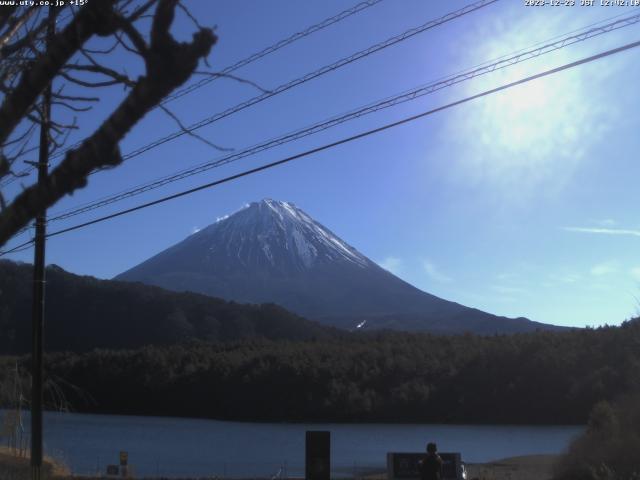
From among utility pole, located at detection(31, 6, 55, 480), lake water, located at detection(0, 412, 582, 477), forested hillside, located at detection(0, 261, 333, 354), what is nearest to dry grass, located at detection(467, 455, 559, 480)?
lake water, located at detection(0, 412, 582, 477)

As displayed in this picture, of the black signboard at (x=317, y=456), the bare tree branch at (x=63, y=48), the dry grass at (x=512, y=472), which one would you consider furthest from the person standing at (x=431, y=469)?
the dry grass at (x=512, y=472)

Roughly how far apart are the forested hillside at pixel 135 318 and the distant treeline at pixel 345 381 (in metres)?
17.8

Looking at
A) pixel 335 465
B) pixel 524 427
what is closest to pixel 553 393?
pixel 524 427

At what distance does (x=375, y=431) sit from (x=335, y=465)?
25.5 metres

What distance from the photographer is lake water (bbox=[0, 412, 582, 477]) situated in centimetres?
3653

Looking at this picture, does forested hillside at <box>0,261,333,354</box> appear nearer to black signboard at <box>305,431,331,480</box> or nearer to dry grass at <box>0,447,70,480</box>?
dry grass at <box>0,447,70,480</box>

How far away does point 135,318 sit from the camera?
11275cm

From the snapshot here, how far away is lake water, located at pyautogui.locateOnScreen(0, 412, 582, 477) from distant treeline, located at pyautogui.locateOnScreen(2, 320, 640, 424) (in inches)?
155

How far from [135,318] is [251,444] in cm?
6389

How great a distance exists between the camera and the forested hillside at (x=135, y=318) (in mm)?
105688

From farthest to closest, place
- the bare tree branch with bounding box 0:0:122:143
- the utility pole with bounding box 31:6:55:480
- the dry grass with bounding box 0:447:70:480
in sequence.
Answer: the dry grass with bounding box 0:447:70:480, the utility pole with bounding box 31:6:55:480, the bare tree branch with bounding box 0:0:122:143

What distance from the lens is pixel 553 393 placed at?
7019 centimetres

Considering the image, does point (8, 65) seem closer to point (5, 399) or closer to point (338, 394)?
point (5, 399)

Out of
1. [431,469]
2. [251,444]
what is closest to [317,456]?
[431,469]
